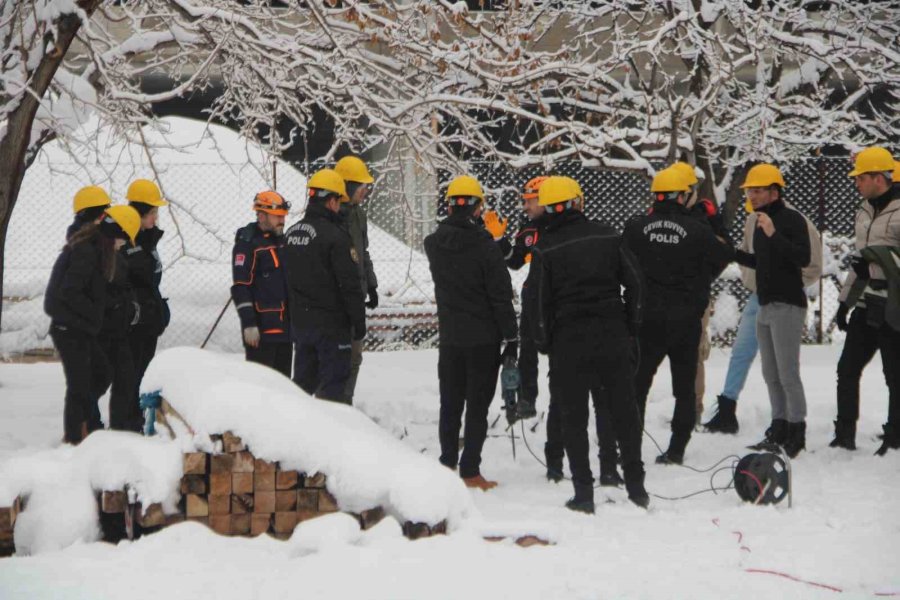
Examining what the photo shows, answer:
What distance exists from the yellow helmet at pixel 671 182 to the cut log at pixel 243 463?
3280mm

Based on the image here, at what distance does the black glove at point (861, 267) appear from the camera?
26.8 feet

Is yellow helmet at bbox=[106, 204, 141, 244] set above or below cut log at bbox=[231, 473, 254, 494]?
above

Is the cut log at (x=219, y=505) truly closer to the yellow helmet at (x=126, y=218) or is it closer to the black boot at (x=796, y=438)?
the yellow helmet at (x=126, y=218)

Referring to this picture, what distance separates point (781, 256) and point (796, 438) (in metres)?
1.21

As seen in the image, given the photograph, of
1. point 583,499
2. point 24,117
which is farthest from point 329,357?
point 24,117

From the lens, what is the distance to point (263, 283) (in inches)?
347

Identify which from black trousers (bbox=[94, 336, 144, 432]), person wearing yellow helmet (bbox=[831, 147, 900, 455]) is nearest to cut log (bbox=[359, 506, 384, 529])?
black trousers (bbox=[94, 336, 144, 432])

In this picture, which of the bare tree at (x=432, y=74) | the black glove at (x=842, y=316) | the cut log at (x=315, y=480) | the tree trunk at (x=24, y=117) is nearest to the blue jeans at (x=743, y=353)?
the black glove at (x=842, y=316)

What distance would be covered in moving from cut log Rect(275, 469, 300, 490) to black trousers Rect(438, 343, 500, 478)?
181 cm

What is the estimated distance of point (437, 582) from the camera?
199 inches

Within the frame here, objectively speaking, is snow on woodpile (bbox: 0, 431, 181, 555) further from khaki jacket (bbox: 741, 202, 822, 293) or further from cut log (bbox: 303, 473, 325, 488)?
khaki jacket (bbox: 741, 202, 822, 293)

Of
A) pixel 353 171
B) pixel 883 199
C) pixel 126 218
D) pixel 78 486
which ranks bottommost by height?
pixel 78 486

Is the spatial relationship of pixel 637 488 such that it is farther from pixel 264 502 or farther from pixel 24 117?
pixel 24 117

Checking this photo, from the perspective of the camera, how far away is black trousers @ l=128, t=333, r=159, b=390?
8672mm
